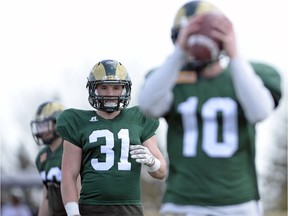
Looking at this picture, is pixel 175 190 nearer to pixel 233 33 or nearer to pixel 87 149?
pixel 233 33

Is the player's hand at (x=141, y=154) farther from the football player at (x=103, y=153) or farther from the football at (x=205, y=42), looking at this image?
the football at (x=205, y=42)

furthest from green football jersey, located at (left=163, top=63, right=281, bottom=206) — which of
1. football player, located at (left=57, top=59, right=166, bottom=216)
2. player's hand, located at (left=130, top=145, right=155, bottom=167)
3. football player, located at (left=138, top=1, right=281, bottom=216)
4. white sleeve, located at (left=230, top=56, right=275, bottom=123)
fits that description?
football player, located at (left=57, top=59, right=166, bottom=216)

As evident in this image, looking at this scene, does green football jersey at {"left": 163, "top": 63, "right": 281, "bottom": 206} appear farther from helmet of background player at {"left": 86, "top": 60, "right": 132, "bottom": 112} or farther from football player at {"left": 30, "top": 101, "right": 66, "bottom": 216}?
football player at {"left": 30, "top": 101, "right": 66, "bottom": 216}

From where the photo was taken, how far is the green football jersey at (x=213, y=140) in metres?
4.81

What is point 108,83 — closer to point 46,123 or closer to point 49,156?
point 49,156

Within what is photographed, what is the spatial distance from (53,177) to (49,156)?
38cm

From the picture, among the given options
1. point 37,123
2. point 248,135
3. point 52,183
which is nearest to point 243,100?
point 248,135

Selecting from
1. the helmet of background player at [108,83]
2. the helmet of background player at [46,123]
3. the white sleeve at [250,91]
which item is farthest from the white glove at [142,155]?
the helmet of background player at [46,123]

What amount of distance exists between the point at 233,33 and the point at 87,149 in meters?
2.24

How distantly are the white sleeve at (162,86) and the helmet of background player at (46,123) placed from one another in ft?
12.5

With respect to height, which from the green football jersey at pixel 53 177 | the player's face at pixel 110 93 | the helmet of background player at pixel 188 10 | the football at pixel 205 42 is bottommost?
A: the green football jersey at pixel 53 177

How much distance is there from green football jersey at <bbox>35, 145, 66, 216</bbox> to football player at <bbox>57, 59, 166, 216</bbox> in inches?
51.6

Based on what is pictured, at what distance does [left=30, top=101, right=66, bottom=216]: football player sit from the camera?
810cm

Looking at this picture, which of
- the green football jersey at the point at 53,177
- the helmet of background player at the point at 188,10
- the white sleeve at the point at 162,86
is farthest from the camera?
the green football jersey at the point at 53,177
